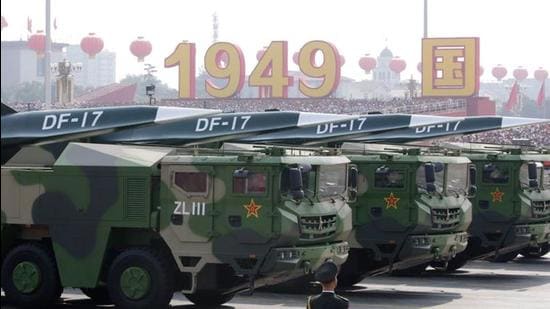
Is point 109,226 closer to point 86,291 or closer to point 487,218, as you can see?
point 86,291

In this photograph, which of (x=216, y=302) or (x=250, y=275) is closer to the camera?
(x=250, y=275)

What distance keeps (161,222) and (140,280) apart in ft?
2.46

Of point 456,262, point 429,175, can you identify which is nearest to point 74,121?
point 429,175

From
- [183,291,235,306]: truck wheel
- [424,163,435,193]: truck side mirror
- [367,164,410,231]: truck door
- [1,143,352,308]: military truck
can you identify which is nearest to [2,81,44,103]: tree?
[367,164,410,231]: truck door

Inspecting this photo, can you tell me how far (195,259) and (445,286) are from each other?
608 cm

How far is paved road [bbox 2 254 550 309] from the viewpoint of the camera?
59.4 feet

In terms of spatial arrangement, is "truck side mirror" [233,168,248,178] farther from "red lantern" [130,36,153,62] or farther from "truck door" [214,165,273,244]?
"red lantern" [130,36,153,62]

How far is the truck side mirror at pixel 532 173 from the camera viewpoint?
22359mm

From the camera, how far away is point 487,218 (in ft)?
72.6

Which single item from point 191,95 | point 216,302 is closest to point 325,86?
point 191,95

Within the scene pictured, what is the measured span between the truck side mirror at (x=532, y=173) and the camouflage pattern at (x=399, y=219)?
3.17 m

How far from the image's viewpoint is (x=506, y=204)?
870 inches

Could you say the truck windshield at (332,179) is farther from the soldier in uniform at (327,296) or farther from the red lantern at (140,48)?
the red lantern at (140,48)

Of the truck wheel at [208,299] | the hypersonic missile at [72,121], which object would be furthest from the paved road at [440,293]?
the hypersonic missile at [72,121]
